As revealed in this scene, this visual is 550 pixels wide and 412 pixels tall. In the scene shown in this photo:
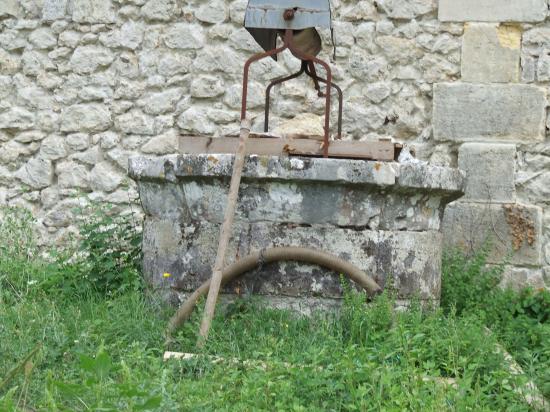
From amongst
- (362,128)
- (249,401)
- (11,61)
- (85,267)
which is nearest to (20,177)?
(11,61)

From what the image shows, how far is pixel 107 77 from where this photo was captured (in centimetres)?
639

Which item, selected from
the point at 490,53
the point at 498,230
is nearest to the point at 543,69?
the point at 490,53

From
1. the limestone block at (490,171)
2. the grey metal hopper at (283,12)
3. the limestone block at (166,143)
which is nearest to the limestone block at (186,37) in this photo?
the limestone block at (166,143)

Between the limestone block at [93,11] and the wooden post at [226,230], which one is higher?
the limestone block at [93,11]

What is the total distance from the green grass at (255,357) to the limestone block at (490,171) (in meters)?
1.30

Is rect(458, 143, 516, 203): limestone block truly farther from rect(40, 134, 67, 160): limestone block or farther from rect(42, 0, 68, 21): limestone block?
rect(42, 0, 68, 21): limestone block

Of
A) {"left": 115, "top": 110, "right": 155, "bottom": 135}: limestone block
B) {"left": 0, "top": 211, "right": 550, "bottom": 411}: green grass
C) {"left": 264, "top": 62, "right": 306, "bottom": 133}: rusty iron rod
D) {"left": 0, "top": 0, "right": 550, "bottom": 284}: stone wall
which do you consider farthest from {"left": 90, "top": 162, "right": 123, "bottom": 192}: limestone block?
{"left": 264, "top": 62, "right": 306, "bottom": 133}: rusty iron rod

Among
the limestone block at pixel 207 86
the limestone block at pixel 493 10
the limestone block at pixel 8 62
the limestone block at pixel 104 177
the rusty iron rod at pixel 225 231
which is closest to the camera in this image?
the rusty iron rod at pixel 225 231

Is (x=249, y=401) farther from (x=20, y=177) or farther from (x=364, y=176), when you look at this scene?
(x=20, y=177)

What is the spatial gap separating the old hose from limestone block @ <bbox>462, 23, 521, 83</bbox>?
8.02 ft

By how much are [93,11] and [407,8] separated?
2.20 m

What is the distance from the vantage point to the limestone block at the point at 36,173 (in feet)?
21.1

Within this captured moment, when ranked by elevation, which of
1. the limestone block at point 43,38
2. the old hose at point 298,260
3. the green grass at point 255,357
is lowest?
the green grass at point 255,357

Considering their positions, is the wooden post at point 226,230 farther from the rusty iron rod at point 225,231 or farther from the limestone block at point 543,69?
the limestone block at point 543,69
